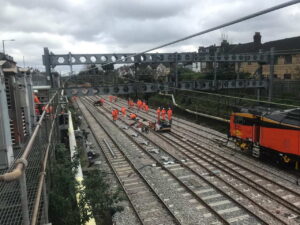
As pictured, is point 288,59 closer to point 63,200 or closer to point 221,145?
point 221,145

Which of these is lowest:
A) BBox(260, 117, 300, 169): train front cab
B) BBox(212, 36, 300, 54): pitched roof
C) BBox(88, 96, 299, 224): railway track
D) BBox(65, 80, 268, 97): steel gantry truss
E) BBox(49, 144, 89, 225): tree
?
BBox(88, 96, 299, 224): railway track

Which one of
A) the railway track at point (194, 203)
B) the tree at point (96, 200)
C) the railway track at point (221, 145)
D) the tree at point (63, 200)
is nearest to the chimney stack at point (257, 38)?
the railway track at point (221, 145)

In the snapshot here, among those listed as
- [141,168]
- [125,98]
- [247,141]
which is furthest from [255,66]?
[141,168]

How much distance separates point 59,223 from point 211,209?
5.71 meters

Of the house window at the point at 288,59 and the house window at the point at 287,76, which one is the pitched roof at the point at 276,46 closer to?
the house window at the point at 288,59

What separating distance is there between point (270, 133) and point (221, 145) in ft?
15.3

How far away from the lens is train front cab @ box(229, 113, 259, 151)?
585 inches

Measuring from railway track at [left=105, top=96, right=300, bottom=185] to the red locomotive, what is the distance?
596mm

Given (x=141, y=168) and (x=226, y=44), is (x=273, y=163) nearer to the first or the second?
(x=141, y=168)

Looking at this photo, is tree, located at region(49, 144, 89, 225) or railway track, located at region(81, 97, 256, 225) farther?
railway track, located at region(81, 97, 256, 225)

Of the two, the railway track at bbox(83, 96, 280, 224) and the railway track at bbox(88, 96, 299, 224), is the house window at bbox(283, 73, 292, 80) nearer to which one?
the railway track at bbox(88, 96, 299, 224)

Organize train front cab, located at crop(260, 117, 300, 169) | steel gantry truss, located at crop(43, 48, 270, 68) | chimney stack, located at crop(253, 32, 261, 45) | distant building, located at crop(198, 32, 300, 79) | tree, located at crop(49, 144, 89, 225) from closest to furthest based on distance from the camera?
A: tree, located at crop(49, 144, 89, 225) → train front cab, located at crop(260, 117, 300, 169) → steel gantry truss, located at crop(43, 48, 270, 68) → distant building, located at crop(198, 32, 300, 79) → chimney stack, located at crop(253, 32, 261, 45)

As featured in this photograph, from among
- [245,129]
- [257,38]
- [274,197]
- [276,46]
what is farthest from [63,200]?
[257,38]

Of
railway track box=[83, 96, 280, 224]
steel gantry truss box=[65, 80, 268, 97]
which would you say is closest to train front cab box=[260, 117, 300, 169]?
railway track box=[83, 96, 280, 224]
